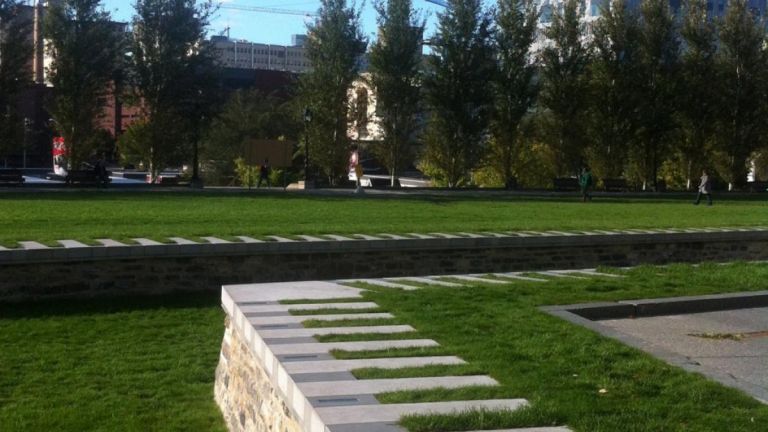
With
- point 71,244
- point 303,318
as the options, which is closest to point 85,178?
point 71,244

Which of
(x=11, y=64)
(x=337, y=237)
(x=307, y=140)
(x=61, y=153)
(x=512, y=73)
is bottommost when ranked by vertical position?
(x=337, y=237)

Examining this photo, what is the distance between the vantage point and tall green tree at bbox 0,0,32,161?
34.3m

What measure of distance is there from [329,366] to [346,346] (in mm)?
707

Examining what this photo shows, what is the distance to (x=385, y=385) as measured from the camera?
602 cm

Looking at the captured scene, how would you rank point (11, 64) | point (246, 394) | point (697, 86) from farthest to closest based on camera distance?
point (697, 86) → point (11, 64) → point (246, 394)

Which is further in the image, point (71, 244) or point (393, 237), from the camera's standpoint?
point (393, 237)

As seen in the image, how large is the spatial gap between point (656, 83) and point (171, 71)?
74.7 ft

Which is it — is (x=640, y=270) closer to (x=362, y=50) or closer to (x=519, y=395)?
(x=519, y=395)

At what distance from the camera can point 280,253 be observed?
1541 centimetres

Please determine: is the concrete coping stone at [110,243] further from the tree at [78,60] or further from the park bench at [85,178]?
the tree at [78,60]

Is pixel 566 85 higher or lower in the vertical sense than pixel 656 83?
lower

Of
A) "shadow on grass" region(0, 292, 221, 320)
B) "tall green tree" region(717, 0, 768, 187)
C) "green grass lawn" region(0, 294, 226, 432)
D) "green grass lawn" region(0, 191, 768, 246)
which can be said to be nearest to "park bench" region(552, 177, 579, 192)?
"green grass lawn" region(0, 191, 768, 246)

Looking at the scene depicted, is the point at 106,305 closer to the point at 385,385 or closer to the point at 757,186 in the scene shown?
the point at 385,385

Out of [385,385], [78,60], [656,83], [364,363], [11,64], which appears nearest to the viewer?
[385,385]
